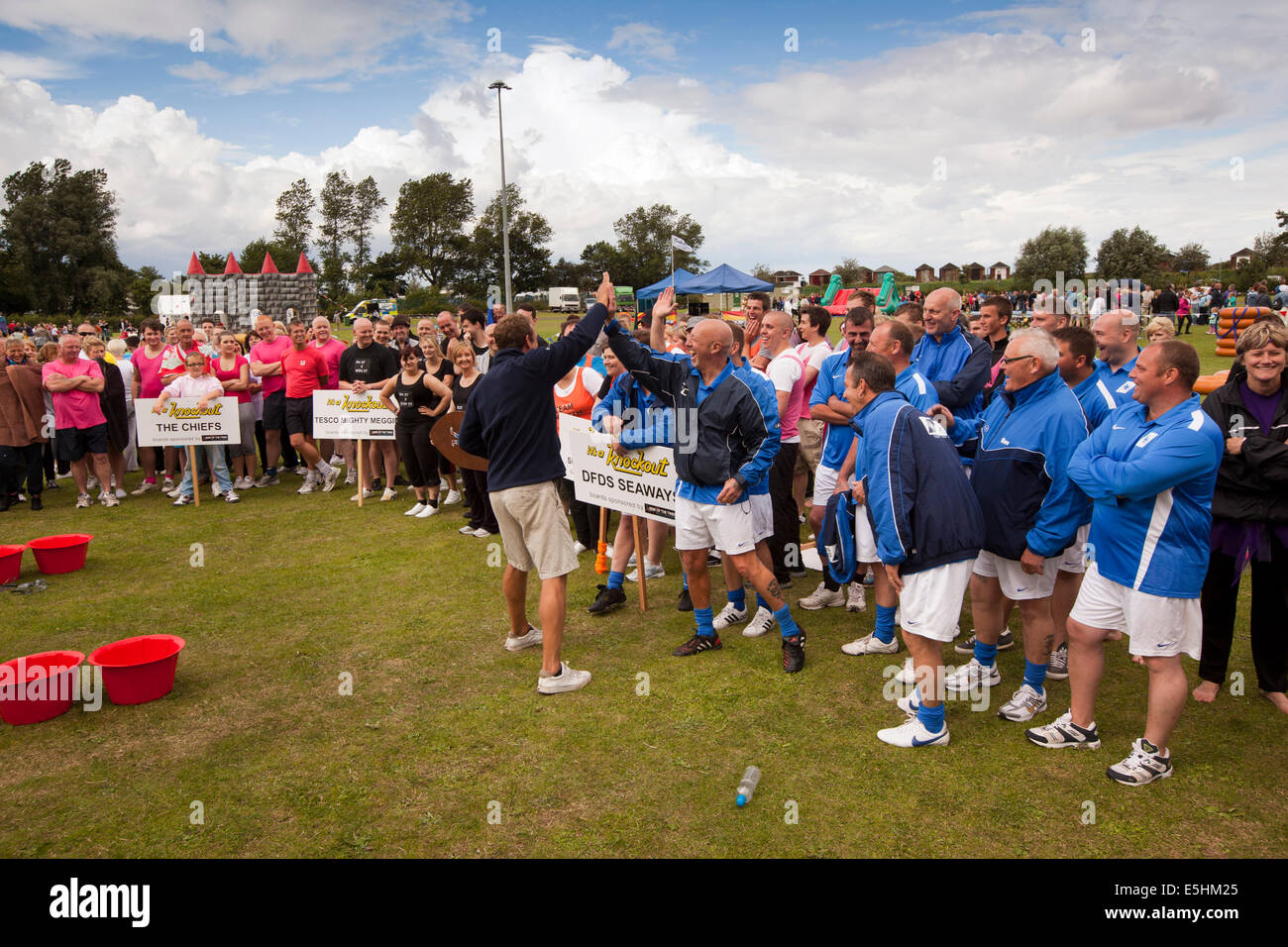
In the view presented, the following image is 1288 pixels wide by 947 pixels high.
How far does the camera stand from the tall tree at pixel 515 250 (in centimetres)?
10469

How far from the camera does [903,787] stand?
425cm

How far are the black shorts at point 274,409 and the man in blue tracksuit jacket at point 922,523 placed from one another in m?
10.4

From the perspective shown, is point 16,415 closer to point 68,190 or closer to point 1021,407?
point 1021,407

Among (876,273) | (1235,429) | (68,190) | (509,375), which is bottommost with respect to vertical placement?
(1235,429)

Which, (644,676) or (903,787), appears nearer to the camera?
(903,787)

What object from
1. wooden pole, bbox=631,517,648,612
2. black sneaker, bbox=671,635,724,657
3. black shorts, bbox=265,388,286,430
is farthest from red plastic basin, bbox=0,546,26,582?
black sneaker, bbox=671,635,724,657

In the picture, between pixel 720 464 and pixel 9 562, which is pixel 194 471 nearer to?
pixel 9 562

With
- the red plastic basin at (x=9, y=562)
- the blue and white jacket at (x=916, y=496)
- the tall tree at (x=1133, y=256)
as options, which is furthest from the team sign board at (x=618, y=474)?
the tall tree at (x=1133, y=256)

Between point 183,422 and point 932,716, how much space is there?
11.0 m

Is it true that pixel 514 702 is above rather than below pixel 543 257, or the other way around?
below

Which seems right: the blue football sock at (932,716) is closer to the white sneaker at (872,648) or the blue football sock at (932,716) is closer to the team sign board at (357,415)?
the white sneaker at (872,648)

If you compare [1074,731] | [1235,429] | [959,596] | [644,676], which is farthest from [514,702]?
[1235,429]

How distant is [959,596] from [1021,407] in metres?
1.33

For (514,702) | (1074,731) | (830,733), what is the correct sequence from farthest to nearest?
(514,702) < (830,733) < (1074,731)
